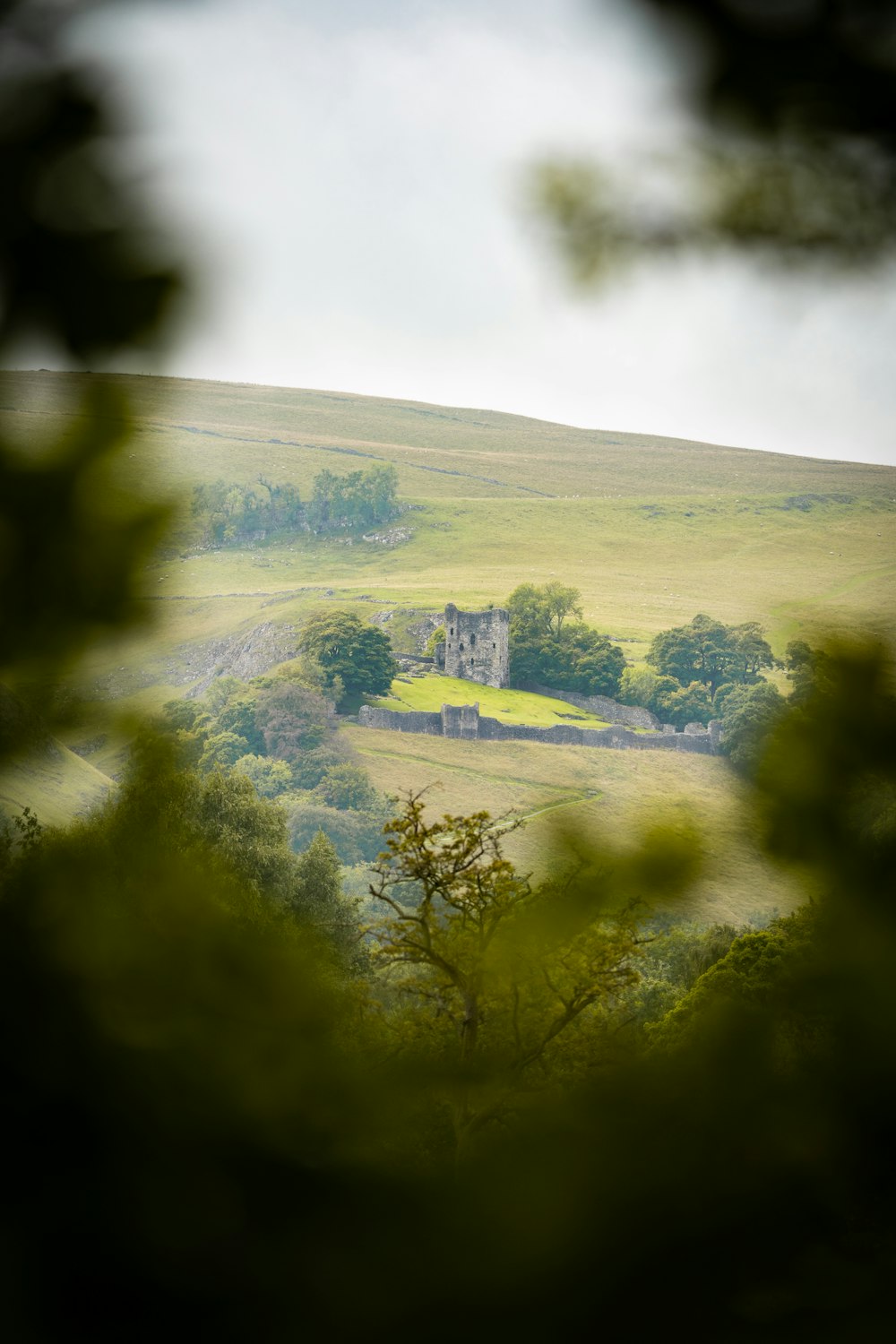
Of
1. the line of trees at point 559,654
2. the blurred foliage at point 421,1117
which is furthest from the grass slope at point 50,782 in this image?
the line of trees at point 559,654

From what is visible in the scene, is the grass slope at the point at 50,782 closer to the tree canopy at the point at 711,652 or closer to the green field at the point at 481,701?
the green field at the point at 481,701

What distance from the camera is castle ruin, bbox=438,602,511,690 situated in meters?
71.4

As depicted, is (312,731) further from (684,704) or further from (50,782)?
(50,782)

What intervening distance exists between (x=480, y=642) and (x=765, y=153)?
229 ft

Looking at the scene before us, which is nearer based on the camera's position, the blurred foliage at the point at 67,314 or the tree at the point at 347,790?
the blurred foliage at the point at 67,314

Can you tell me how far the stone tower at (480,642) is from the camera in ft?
234

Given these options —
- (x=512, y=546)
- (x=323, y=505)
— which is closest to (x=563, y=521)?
Answer: (x=512, y=546)

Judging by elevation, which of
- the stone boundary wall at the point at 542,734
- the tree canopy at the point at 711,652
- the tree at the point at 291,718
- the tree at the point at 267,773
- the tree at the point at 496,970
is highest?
the tree at the point at 496,970

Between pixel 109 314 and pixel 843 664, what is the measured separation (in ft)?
4.08

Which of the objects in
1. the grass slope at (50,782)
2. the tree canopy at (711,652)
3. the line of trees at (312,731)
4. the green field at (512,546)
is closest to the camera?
the grass slope at (50,782)

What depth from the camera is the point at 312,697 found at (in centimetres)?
6738

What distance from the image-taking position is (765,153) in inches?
79.4

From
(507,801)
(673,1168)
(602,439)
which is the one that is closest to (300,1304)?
(673,1168)

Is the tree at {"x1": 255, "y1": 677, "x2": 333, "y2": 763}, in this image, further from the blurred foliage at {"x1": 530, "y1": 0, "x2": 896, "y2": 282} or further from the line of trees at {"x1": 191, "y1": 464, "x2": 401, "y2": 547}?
the blurred foliage at {"x1": 530, "y1": 0, "x2": 896, "y2": 282}
